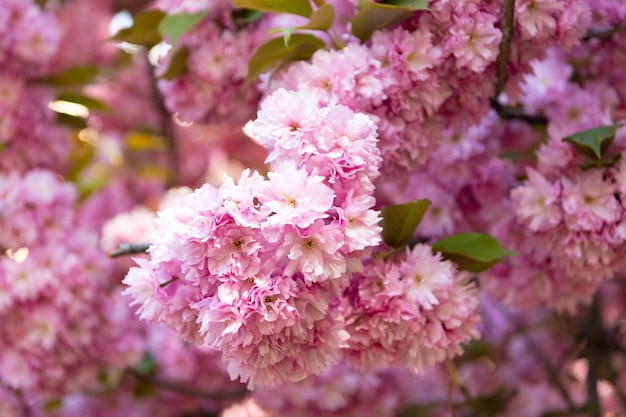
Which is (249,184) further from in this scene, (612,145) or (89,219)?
(89,219)

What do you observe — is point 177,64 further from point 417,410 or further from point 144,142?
point 417,410

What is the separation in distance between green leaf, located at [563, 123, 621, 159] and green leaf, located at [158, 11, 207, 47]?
0.76 metres

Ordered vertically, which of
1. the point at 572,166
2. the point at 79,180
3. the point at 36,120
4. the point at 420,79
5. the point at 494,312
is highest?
the point at 420,79

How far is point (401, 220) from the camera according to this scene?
47.7 inches

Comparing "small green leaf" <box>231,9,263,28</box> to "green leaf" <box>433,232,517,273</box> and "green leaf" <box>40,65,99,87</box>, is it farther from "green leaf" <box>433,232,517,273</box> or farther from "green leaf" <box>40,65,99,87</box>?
"green leaf" <box>433,232,517,273</box>

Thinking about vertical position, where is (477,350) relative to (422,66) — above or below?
below

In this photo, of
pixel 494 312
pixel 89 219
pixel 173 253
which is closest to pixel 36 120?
pixel 89 219

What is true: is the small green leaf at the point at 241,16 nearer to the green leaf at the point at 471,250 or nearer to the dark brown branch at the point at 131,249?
the dark brown branch at the point at 131,249

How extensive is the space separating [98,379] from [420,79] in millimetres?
1430

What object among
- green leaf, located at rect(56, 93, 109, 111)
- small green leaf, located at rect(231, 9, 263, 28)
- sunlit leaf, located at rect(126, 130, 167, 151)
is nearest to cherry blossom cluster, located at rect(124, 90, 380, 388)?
small green leaf, located at rect(231, 9, 263, 28)

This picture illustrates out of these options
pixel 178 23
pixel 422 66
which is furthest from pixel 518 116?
pixel 178 23

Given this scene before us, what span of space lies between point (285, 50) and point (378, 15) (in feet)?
0.61

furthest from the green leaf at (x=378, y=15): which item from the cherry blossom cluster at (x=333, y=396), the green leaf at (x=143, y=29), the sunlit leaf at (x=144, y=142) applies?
the sunlit leaf at (x=144, y=142)

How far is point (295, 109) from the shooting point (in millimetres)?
1071
